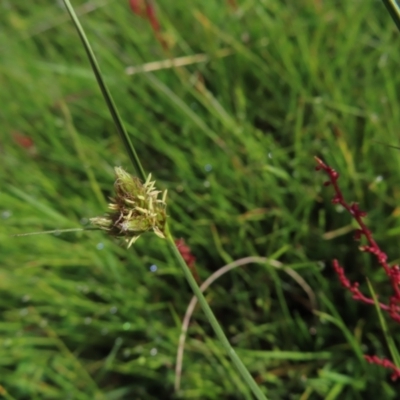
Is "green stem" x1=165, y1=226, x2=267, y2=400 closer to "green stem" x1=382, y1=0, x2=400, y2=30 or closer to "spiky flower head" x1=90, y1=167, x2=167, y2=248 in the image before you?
"spiky flower head" x1=90, y1=167, x2=167, y2=248

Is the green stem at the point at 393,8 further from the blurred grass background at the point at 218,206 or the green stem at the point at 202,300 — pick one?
the blurred grass background at the point at 218,206

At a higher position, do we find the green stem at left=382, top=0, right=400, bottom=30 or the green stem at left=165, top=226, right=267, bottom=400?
the green stem at left=382, top=0, right=400, bottom=30

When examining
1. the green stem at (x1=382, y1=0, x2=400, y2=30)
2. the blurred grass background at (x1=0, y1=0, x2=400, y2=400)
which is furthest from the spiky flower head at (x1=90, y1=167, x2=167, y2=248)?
the blurred grass background at (x1=0, y1=0, x2=400, y2=400)

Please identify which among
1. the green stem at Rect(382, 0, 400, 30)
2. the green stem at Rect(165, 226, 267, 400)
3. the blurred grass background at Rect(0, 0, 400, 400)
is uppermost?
the green stem at Rect(382, 0, 400, 30)

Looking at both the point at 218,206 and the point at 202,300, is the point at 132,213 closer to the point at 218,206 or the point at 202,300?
the point at 202,300

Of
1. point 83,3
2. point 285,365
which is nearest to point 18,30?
point 83,3
